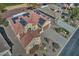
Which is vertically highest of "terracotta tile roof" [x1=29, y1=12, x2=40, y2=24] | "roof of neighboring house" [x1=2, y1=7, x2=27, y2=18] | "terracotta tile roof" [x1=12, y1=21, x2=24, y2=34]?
"roof of neighboring house" [x1=2, y1=7, x2=27, y2=18]

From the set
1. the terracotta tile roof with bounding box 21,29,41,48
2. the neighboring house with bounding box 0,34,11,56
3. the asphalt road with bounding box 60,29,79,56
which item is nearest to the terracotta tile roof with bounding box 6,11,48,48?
the terracotta tile roof with bounding box 21,29,41,48

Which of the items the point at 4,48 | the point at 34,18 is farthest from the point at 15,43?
the point at 34,18

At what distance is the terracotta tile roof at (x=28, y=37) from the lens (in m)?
1.47

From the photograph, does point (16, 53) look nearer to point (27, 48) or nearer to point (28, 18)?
point (27, 48)

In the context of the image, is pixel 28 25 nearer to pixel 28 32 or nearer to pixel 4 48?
pixel 28 32

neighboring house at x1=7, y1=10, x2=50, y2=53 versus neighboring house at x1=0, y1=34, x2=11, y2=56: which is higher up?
neighboring house at x1=7, y1=10, x2=50, y2=53

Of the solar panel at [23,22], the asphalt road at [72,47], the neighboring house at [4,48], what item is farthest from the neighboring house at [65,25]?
the neighboring house at [4,48]

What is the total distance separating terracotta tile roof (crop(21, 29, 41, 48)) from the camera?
Result: 1.47m

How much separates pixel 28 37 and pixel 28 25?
0.34ft

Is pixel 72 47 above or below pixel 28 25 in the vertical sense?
below

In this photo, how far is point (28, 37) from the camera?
4.86ft

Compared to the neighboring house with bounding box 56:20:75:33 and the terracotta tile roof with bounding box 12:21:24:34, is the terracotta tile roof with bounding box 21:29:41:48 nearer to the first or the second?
the terracotta tile roof with bounding box 12:21:24:34

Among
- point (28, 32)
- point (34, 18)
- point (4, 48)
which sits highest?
point (34, 18)

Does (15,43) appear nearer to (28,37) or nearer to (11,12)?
(28,37)
